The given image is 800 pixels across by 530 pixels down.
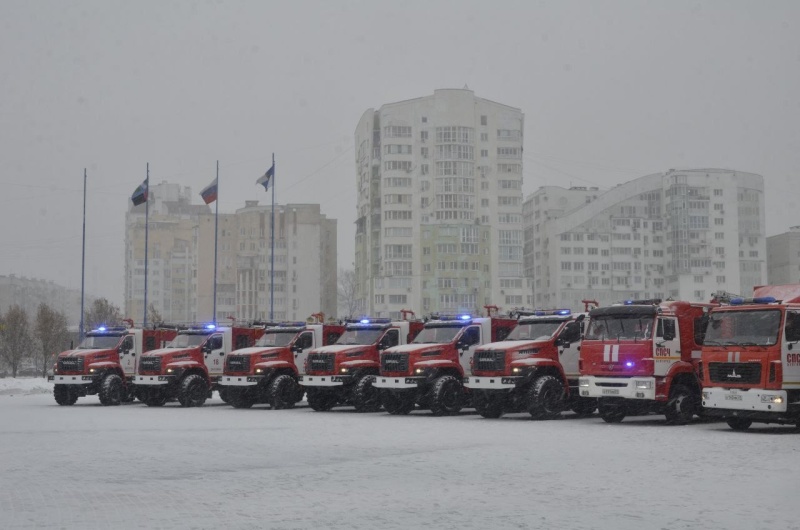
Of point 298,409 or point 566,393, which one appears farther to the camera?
point 298,409

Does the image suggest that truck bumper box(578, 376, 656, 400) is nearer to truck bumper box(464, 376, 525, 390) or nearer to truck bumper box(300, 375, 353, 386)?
truck bumper box(464, 376, 525, 390)

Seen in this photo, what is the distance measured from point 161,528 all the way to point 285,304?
457 feet

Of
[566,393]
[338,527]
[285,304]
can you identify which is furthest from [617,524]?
[285,304]

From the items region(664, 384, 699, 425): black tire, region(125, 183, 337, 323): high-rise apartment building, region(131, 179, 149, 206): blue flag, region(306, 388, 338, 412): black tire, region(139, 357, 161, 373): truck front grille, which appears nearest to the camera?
region(664, 384, 699, 425): black tire

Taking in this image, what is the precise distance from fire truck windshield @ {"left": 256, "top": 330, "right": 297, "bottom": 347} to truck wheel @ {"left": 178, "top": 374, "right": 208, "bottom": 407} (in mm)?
2405

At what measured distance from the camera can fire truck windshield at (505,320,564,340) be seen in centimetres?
2559

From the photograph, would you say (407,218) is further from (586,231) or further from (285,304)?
(285,304)

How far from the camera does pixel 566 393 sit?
25078 mm

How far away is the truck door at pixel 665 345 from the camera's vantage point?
878 inches

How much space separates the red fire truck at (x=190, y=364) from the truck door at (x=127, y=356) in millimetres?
840

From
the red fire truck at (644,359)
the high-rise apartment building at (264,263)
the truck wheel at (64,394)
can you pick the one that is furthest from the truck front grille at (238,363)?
the high-rise apartment building at (264,263)

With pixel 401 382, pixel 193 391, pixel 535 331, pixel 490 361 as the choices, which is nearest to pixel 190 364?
pixel 193 391

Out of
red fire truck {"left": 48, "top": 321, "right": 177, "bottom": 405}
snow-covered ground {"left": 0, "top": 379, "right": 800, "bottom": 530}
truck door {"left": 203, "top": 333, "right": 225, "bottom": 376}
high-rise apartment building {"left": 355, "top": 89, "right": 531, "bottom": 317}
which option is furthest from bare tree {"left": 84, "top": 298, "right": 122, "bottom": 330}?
snow-covered ground {"left": 0, "top": 379, "right": 800, "bottom": 530}

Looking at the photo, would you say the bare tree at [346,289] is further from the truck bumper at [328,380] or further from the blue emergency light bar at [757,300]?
the blue emergency light bar at [757,300]
